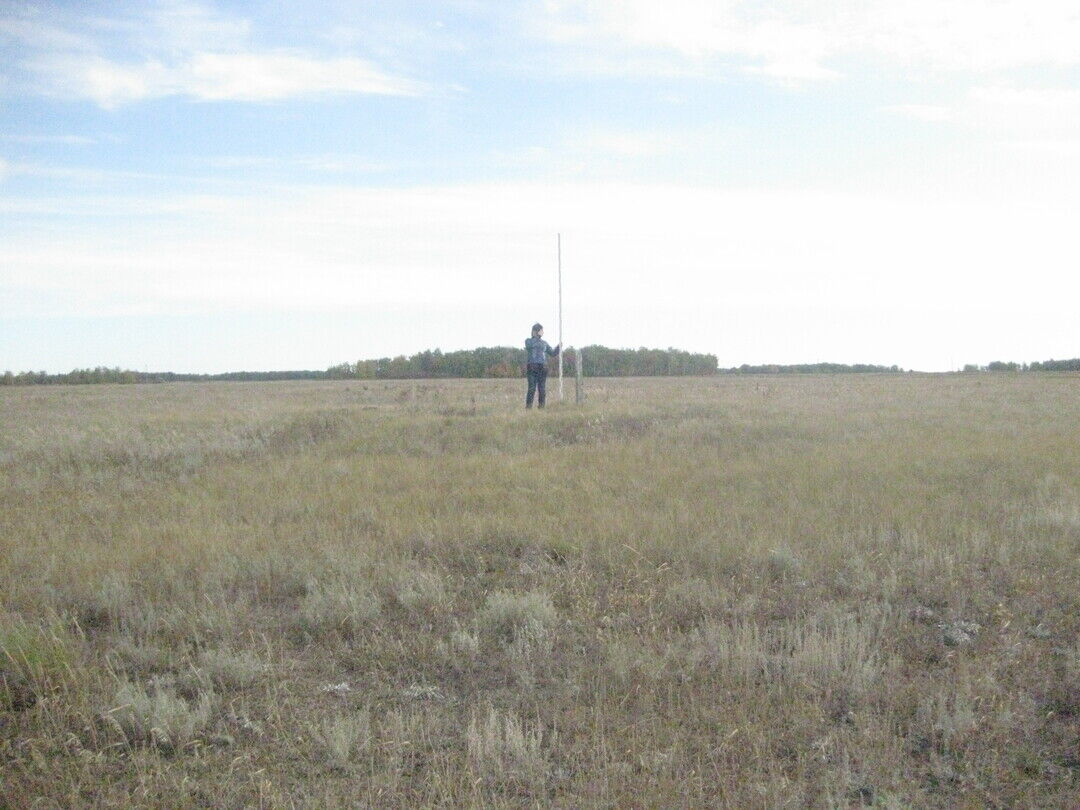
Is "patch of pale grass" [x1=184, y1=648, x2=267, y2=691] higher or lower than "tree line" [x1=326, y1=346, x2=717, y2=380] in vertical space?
lower

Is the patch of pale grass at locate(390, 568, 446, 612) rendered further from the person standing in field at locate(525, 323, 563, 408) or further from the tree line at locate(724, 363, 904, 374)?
the tree line at locate(724, 363, 904, 374)

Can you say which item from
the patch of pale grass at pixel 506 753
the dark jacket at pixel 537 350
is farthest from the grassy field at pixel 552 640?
the dark jacket at pixel 537 350

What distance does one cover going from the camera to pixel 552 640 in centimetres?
561

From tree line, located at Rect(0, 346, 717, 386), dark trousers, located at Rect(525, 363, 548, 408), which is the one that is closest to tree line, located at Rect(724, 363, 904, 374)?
tree line, located at Rect(0, 346, 717, 386)

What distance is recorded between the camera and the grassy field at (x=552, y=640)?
4062 millimetres

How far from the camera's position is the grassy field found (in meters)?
4.06

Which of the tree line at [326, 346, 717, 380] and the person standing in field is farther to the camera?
the tree line at [326, 346, 717, 380]

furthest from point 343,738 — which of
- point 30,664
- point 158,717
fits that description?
point 30,664

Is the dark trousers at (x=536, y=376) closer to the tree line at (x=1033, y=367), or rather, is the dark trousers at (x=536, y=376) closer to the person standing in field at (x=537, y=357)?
the person standing in field at (x=537, y=357)

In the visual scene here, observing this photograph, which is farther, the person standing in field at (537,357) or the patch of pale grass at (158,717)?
the person standing in field at (537,357)

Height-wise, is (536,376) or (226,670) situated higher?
(536,376)

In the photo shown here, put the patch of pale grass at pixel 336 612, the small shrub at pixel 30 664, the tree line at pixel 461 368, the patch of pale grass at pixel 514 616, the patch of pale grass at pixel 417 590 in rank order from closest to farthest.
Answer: the small shrub at pixel 30 664 < the patch of pale grass at pixel 514 616 < the patch of pale grass at pixel 336 612 < the patch of pale grass at pixel 417 590 < the tree line at pixel 461 368

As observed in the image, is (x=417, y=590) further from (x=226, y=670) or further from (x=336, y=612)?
(x=226, y=670)

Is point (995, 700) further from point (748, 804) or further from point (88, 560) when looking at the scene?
point (88, 560)
